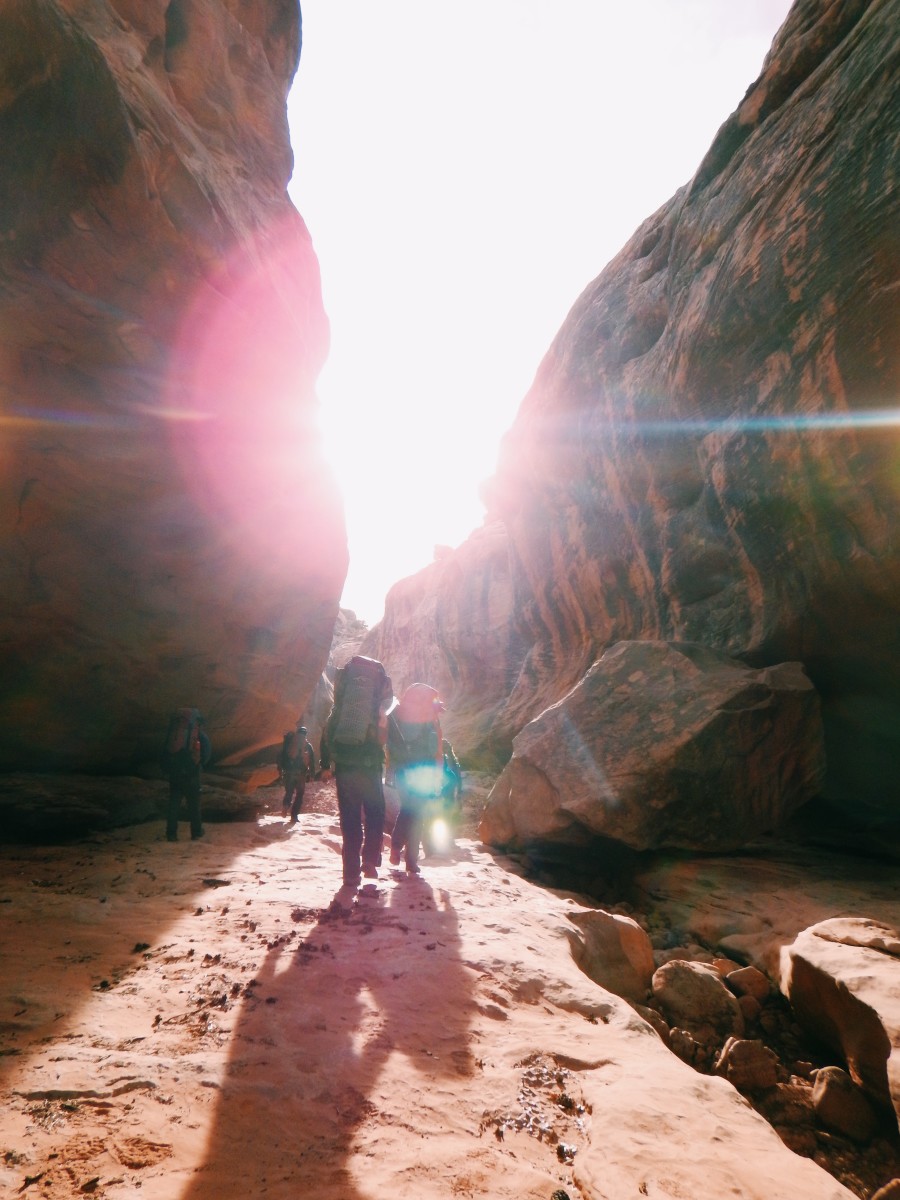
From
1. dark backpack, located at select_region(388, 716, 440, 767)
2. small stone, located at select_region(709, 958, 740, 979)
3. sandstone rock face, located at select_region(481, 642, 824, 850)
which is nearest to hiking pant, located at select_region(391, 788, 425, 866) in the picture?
dark backpack, located at select_region(388, 716, 440, 767)

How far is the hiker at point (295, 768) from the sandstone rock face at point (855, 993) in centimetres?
1005

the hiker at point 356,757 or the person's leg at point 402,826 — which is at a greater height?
the hiker at point 356,757

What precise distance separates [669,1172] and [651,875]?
28.8 feet

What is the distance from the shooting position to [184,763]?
938 cm

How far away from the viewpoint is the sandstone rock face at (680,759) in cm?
1023

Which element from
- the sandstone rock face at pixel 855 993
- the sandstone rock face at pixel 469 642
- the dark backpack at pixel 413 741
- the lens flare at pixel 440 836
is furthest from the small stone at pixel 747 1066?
the sandstone rock face at pixel 469 642

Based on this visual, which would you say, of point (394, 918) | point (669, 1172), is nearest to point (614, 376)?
point (394, 918)

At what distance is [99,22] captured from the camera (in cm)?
800

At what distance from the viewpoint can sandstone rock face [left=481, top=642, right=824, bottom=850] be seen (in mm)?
10234

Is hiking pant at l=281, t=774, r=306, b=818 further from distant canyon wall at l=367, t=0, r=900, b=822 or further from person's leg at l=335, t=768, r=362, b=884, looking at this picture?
distant canyon wall at l=367, t=0, r=900, b=822

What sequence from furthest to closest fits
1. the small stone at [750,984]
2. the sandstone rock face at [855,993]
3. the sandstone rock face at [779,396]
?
the sandstone rock face at [779,396]
the small stone at [750,984]
the sandstone rock face at [855,993]

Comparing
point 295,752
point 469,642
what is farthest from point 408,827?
point 469,642

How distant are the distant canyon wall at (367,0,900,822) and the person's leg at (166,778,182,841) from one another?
35.3ft

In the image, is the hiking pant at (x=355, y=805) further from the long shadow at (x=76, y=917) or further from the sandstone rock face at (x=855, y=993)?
the sandstone rock face at (x=855, y=993)
